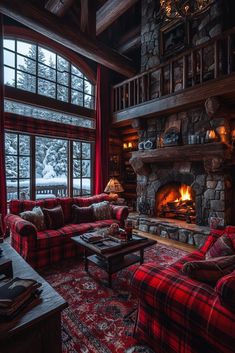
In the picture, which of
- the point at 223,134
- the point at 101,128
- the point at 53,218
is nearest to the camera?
the point at 53,218

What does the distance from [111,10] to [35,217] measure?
4565mm

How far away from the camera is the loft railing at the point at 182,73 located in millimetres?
3625

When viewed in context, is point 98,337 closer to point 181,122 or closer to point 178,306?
point 178,306

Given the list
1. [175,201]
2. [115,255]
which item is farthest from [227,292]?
[175,201]

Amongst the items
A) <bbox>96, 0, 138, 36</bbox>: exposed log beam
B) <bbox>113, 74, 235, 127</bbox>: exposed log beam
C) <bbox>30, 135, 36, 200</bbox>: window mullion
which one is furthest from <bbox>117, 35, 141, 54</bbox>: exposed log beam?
<bbox>30, 135, 36, 200</bbox>: window mullion

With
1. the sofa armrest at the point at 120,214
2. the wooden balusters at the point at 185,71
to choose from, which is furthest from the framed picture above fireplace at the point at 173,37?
the sofa armrest at the point at 120,214

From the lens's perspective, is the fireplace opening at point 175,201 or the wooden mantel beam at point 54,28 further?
the fireplace opening at point 175,201

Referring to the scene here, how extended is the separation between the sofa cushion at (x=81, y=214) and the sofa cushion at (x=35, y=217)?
626 mm

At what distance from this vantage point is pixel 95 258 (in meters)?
2.62

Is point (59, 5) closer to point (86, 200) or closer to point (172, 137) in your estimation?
point (172, 137)

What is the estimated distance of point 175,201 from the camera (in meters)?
5.00

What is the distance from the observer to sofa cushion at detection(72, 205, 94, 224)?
143 inches

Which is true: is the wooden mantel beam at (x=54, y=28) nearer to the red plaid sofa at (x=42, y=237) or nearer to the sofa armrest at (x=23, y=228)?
the red plaid sofa at (x=42, y=237)

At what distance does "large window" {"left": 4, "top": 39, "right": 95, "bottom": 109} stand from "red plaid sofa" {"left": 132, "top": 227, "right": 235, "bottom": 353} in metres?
4.64
